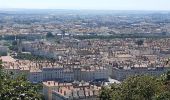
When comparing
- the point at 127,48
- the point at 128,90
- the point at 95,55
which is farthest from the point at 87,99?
the point at 127,48

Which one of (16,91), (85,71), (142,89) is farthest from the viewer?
(85,71)

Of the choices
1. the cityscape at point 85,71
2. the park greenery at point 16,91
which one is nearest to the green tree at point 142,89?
the cityscape at point 85,71

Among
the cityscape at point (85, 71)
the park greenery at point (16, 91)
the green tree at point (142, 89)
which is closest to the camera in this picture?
the park greenery at point (16, 91)

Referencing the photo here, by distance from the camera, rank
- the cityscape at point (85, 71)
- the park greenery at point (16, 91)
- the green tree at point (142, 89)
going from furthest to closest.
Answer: the green tree at point (142, 89), the cityscape at point (85, 71), the park greenery at point (16, 91)

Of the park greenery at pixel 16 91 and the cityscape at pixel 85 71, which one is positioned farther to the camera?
the cityscape at pixel 85 71

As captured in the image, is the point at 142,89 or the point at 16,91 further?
the point at 142,89

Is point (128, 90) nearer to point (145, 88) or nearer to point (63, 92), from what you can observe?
point (145, 88)

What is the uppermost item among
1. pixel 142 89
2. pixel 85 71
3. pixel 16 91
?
pixel 16 91

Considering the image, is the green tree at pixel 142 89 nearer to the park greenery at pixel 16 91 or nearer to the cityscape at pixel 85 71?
the cityscape at pixel 85 71

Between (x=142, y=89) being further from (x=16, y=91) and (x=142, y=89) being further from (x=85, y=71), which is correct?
(x=85, y=71)

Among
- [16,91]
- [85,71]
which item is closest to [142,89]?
[16,91]

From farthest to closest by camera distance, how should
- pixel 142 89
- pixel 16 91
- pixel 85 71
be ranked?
1. pixel 85 71
2. pixel 142 89
3. pixel 16 91
